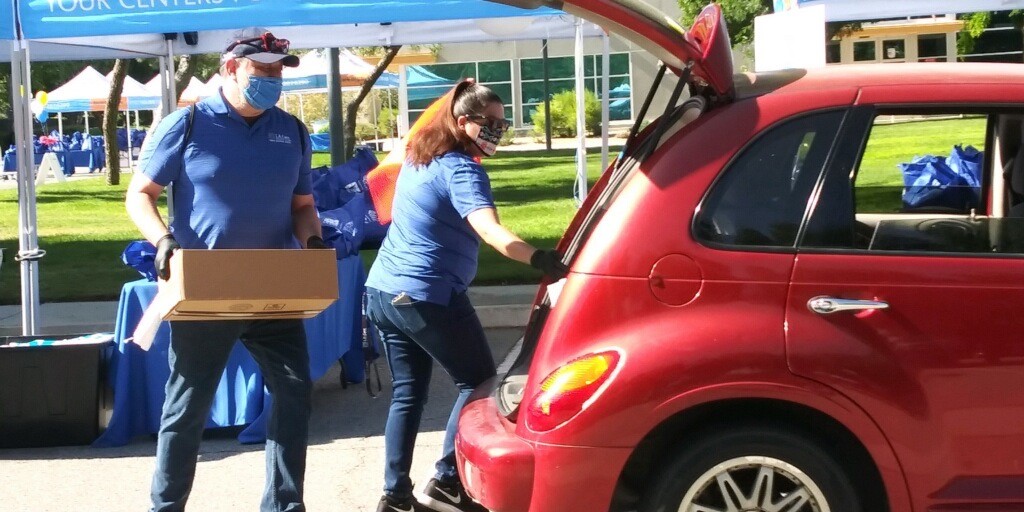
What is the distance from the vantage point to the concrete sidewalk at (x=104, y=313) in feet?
29.7

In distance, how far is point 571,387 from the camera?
3.41 metres

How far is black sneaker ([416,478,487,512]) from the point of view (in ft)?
15.1

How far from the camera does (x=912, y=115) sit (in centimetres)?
359

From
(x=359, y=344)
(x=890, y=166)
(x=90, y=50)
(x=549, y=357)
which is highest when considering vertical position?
(x=90, y=50)

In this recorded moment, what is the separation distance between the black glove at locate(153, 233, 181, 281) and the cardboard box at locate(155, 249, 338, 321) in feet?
0.12

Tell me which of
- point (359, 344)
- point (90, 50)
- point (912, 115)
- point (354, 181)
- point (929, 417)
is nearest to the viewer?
point (929, 417)

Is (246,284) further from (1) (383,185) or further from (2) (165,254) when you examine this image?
(1) (383,185)

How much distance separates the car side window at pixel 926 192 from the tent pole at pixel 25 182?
5.30 m

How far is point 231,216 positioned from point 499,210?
12375mm

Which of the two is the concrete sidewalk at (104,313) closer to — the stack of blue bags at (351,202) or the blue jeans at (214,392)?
the stack of blue bags at (351,202)

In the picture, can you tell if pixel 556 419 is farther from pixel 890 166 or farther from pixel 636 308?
pixel 890 166

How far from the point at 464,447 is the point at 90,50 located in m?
7.48

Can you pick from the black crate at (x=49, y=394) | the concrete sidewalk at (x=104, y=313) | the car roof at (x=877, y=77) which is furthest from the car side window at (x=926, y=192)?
the concrete sidewalk at (x=104, y=313)

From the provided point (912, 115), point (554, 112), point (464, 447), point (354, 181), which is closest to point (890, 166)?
point (912, 115)
